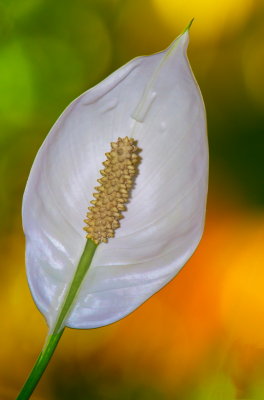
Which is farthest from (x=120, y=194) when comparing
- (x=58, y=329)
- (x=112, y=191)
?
(x=58, y=329)

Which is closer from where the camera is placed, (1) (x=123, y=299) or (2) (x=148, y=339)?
(1) (x=123, y=299)

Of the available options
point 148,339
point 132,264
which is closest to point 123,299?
point 132,264

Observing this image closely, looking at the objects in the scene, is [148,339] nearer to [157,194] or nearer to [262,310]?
[262,310]

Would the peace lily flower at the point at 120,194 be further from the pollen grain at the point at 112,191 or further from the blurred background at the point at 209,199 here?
the blurred background at the point at 209,199

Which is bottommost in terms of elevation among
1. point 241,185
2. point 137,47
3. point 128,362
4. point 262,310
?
point 128,362

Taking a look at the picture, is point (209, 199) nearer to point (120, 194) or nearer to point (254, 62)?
point (254, 62)

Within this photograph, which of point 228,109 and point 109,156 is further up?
point 228,109

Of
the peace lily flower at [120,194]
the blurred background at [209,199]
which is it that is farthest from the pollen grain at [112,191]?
the blurred background at [209,199]
